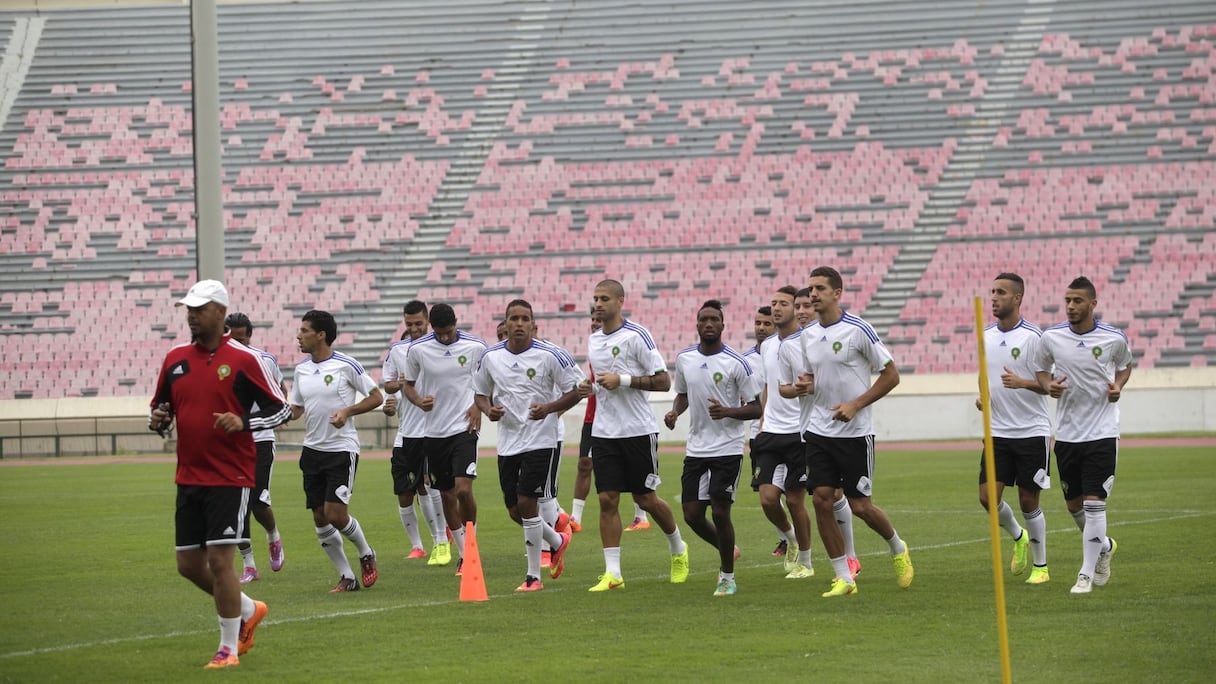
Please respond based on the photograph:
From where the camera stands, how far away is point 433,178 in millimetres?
37531

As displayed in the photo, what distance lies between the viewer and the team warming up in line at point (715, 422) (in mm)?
11211

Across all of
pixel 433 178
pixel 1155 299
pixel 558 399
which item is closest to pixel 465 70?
pixel 433 178

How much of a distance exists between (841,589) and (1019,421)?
2076mm

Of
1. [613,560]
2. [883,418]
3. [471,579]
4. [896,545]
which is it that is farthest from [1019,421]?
[883,418]

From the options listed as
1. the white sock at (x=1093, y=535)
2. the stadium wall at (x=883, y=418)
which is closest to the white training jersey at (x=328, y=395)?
the white sock at (x=1093, y=535)

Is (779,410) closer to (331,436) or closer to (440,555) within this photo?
(440,555)

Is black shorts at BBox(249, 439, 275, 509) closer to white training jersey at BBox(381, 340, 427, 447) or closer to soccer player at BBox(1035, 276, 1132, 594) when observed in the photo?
white training jersey at BBox(381, 340, 427, 447)

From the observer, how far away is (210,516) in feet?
28.1

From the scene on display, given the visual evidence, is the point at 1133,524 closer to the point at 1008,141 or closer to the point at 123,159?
the point at 1008,141

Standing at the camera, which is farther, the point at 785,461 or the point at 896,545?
the point at 785,461

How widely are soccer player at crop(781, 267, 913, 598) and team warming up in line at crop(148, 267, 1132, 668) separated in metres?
0.01

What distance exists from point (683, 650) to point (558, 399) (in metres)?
3.55

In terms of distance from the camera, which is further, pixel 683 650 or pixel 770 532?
pixel 770 532

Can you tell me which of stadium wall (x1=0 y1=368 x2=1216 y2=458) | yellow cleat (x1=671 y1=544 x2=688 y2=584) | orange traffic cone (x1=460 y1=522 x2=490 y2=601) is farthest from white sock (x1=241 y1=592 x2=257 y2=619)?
stadium wall (x1=0 y1=368 x2=1216 y2=458)
